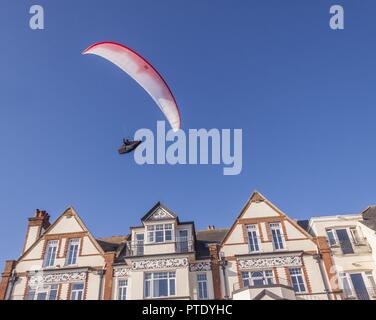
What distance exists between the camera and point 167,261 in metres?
23.7

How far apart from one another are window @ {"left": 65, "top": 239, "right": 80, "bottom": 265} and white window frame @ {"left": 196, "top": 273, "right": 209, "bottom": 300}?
871 centimetres

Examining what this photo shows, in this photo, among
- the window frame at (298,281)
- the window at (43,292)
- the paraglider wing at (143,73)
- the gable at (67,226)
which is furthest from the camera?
the gable at (67,226)

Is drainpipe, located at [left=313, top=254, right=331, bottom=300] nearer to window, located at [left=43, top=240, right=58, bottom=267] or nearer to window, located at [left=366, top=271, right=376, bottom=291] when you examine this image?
window, located at [left=366, top=271, right=376, bottom=291]

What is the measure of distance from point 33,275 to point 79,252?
3.26m

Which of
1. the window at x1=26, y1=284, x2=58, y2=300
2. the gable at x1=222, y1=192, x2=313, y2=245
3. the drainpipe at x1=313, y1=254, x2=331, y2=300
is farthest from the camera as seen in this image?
the gable at x1=222, y1=192, x2=313, y2=245

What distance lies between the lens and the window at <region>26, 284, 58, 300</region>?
2338 centimetres

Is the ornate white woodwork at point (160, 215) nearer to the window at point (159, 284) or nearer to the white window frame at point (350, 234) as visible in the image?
the window at point (159, 284)

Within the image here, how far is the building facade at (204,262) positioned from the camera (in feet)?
73.9

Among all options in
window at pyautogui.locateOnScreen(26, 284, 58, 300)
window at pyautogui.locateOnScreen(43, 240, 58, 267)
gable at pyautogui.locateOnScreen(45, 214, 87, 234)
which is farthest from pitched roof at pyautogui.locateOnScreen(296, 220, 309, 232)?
window at pyautogui.locateOnScreen(43, 240, 58, 267)

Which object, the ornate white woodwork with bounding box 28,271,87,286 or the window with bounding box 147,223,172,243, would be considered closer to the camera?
the ornate white woodwork with bounding box 28,271,87,286

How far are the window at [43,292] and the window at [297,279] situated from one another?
1545cm

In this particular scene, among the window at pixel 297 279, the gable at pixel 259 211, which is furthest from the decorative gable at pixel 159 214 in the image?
the window at pixel 297 279
